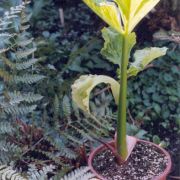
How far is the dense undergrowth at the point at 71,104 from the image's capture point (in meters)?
1.93

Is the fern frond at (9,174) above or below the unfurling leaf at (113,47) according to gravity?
below

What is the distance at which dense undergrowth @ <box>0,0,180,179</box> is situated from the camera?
193 cm

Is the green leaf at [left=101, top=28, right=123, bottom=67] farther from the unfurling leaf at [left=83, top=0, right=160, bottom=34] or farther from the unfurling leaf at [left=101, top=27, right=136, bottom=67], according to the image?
the unfurling leaf at [left=83, top=0, right=160, bottom=34]

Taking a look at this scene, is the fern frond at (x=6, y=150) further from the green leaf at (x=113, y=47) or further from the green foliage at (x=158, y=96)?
the green foliage at (x=158, y=96)

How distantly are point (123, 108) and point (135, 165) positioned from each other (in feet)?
0.68

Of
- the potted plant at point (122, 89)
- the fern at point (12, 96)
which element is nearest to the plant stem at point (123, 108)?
the potted plant at point (122, 89)

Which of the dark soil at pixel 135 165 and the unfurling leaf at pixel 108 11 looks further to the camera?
the dark soil at pixel 135 165

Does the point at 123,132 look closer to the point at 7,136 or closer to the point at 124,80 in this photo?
the point at 124,80

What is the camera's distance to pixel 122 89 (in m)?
1.83

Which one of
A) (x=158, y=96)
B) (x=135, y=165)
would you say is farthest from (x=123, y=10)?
(x=158, y=96)

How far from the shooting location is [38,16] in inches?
134

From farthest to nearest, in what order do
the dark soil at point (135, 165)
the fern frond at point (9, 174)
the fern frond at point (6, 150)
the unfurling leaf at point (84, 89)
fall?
the dark soil at point (135, 165), the unfurling leaf at point (84, 89), the fern frond at point (6, 150), the fern frond at point (9, 174)

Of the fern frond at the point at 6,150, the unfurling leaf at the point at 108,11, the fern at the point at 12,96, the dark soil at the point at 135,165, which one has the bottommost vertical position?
the dark soil at the point at 135,165

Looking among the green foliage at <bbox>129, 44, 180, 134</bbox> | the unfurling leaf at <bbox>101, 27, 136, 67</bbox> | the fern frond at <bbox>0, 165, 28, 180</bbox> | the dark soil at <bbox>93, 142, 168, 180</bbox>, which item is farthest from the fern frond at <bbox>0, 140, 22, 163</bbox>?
the green foliage at <bbox>129, 44, 180, 134</bbox>
